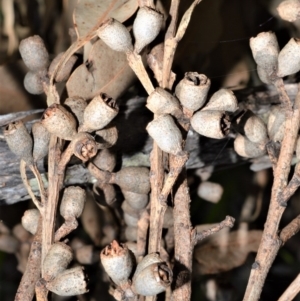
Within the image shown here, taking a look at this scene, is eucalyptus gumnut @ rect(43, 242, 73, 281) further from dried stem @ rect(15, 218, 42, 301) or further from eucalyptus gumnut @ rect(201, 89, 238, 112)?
eucalyptus gumnut @ rect(201, 89, 238, 112)

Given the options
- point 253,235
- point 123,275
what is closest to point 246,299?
point 123,275

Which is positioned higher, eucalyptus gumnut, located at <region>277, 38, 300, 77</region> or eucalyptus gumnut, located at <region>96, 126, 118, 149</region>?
eucalyptus gumnut, located at <region>277, 38, 300, 77</region>

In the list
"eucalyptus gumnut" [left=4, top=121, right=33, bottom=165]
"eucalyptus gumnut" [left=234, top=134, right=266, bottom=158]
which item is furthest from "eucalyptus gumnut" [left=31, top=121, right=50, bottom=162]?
"eucalyptus gumnut" [left=234, top=134, right=266, bottom=158]

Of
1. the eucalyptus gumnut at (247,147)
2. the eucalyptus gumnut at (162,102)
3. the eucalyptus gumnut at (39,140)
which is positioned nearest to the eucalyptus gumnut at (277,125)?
the eucalyptus gumnut at (247,147)

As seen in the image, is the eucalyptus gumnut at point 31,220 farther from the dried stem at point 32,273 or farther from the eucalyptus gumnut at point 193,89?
the eucalyptus gumnut at point 193,89

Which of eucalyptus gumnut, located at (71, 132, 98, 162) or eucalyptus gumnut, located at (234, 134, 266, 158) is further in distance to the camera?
eucalyptus gumnut, located at (234, 134, 266, 158)

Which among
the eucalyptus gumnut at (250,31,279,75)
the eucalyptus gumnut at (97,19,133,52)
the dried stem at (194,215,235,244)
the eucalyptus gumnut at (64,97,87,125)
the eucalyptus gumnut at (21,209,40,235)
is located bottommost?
the dried stem at (194,215,235,244)

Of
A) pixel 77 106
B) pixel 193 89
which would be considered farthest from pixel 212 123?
pixel 77 106
